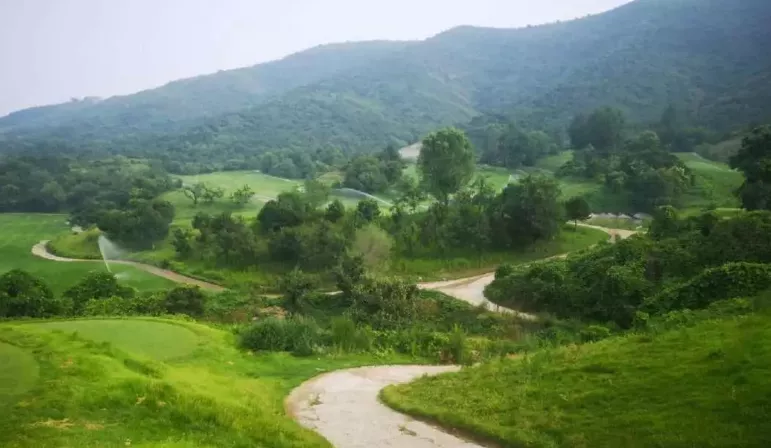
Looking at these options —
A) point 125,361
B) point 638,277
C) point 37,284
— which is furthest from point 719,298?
point 37,284

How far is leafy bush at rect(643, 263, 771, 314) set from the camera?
18.0 m

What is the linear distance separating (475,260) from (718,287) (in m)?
26.9

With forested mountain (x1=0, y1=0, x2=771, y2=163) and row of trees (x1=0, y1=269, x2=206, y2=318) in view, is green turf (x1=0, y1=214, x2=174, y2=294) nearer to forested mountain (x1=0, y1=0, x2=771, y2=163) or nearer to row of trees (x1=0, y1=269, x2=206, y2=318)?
row of trees (x1=0, y1=269, x2=206, y2=318)

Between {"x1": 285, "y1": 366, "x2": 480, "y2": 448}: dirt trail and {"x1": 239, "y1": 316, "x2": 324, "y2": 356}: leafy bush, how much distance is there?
10.6 ft

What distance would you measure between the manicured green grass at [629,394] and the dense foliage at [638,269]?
7.79 m

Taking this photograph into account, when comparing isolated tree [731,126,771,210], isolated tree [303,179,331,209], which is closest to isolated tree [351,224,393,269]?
isolated tree [303,179,331,209]

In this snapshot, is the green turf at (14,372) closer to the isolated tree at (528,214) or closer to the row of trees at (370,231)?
the row of trees at (370,231)

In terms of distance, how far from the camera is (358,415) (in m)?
13.2

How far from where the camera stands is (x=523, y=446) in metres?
10.4

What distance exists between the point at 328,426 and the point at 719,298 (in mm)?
12677

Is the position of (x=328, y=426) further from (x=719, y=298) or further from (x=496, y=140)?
→ (x=496, y=140)

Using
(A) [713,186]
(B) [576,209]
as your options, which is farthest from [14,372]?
(A) [713,186]

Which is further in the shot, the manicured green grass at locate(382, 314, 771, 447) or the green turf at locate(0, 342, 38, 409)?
the green turf at locate(0, 342, 38, 409)

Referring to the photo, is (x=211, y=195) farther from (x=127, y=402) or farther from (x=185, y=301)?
(x=127, y=402)
